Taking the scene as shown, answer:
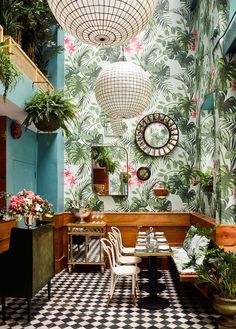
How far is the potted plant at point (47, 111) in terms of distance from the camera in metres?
6.33

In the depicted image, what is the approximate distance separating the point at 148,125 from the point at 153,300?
13.1 ft

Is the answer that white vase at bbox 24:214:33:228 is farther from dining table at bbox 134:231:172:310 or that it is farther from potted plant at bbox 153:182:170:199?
potted plant at bbox 153:182:170:199

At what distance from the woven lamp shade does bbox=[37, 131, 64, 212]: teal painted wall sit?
444cm

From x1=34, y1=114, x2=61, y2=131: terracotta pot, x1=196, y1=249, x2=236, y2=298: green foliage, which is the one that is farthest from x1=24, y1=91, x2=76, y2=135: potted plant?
x1=196, y1=249, x2=236, y2=298: green foliage

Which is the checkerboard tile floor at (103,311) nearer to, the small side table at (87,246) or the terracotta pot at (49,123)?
the small side table at (87,246)

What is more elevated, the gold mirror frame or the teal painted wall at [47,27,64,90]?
the teal painted wall at [47,27,64,90]

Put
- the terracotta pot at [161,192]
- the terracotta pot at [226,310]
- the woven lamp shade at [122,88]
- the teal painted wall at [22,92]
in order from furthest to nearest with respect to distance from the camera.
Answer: the terracotta pot at [161,192], the teal painted wall at [22,92], the terracotta pot at [226,310], the woven lamp shade at [122,88]

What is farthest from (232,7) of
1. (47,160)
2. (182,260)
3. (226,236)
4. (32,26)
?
(47,160)

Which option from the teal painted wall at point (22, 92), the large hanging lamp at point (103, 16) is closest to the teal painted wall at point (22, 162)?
the teal painted wall at point (22, 92)

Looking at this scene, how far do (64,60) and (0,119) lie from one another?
2681 mm

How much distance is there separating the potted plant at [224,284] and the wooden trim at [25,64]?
13.0 feet

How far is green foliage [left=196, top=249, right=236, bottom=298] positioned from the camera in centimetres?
441

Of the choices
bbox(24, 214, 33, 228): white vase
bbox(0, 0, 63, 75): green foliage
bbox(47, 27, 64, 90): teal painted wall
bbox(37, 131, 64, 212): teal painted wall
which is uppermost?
bbox(0, 0, 63, 75): green foliage

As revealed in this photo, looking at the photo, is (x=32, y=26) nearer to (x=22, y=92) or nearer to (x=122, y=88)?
(x=22, y=92)
